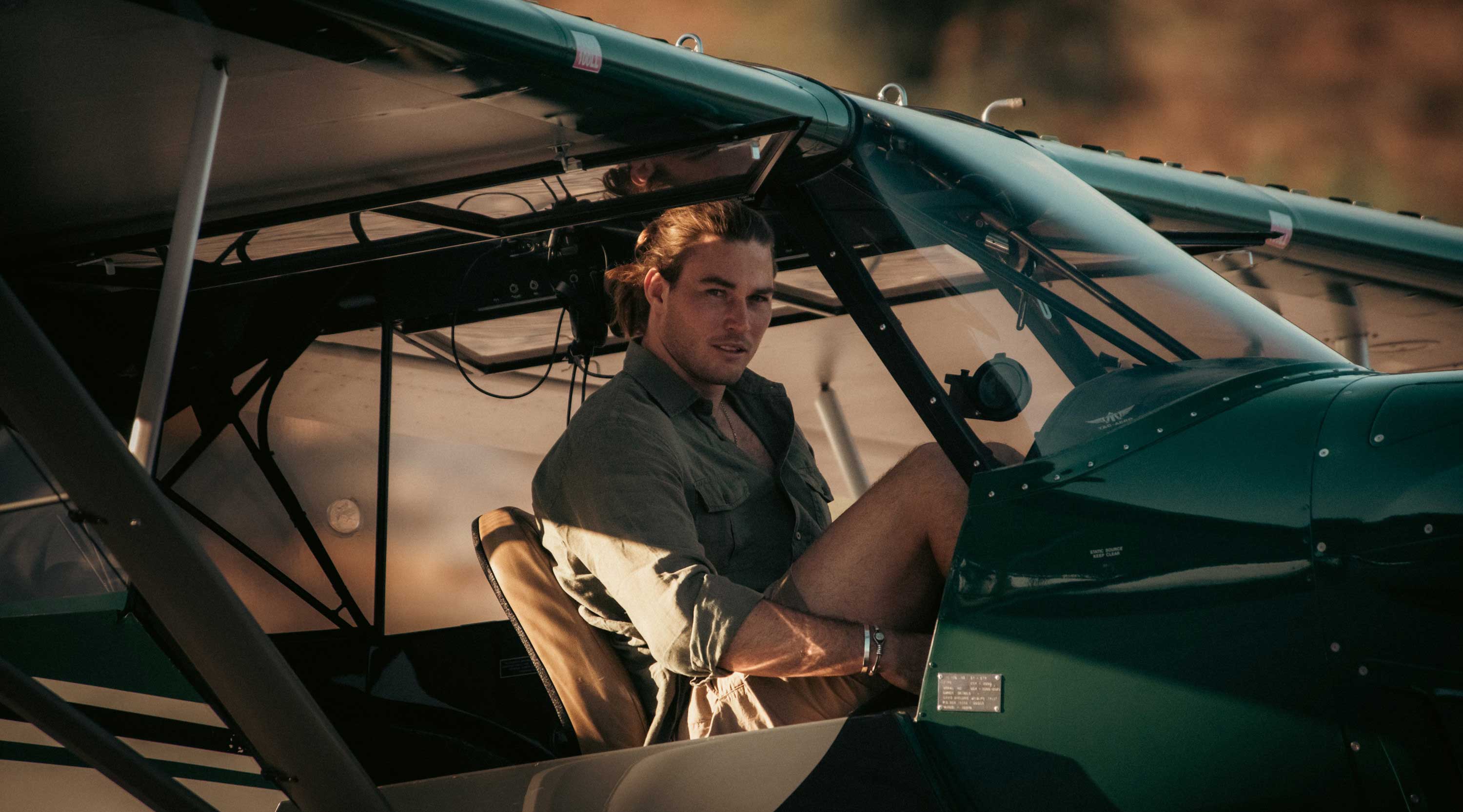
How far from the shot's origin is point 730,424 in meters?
2.85

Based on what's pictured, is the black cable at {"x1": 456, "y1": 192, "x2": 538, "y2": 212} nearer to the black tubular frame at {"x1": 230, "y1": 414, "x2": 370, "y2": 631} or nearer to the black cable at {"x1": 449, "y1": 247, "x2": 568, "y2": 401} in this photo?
the black cable at {"x1": 449, "y1": 247, "x2": 568, "y2": 401}

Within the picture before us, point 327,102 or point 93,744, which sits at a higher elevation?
point 327,102

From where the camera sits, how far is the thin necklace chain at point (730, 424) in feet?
9.23

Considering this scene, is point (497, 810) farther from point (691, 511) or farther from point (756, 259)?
point (756, 259)

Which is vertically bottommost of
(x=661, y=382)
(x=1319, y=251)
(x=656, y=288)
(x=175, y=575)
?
(x=175, y=575)

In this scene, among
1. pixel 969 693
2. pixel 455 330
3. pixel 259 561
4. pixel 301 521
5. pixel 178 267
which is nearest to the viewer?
pixel 969 693

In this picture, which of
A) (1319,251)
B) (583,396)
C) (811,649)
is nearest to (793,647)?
(811,649)

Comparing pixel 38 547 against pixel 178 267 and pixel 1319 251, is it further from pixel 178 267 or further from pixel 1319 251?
pixel 1319 251

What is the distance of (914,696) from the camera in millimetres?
2064

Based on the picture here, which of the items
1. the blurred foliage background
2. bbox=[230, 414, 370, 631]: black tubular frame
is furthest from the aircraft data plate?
the blurred foliage background

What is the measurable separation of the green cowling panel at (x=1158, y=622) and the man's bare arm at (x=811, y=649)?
19cm

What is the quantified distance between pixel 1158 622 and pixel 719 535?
1.02 metres

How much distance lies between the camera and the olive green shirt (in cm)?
209

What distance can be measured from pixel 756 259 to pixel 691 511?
0.67 meters
